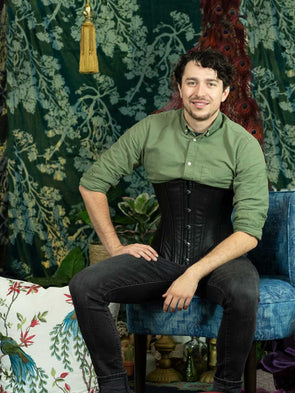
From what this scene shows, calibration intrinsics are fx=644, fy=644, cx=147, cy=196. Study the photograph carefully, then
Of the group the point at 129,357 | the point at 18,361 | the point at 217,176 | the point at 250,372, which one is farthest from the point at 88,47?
the point at 250,372

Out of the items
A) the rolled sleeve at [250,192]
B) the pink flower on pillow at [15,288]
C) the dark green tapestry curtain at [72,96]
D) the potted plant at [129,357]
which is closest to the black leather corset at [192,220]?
the rolled sleeve at [250,192]

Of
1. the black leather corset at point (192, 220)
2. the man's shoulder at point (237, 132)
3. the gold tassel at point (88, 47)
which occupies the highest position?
the gold tassel at point (88, 47)

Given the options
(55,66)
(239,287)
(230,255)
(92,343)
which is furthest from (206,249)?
(55,66)

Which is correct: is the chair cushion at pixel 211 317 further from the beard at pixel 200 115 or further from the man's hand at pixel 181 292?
the beard at pixel 200 115

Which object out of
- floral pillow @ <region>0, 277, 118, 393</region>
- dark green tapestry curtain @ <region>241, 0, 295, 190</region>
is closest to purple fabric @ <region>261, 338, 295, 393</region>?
floral pillow @ <region>0, 277, 118, 393</region>

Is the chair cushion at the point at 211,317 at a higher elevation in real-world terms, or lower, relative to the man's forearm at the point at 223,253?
lower

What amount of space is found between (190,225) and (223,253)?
0.81 ft

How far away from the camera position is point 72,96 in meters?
3.94

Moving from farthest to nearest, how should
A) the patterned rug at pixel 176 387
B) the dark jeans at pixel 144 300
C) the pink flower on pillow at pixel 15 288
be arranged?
the patterned rug at pixel 176 387, the pink flower on pillow at pixel 15 288, the dark jeans at pixel 144 300

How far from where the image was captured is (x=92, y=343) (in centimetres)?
214

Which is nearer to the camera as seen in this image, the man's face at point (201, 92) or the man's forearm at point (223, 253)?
the man's forearm at point (223, 253)

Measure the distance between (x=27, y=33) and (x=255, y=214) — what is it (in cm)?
228

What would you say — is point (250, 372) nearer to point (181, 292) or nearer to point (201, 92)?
point (181, 292)

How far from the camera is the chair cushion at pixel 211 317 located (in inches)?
88.4
